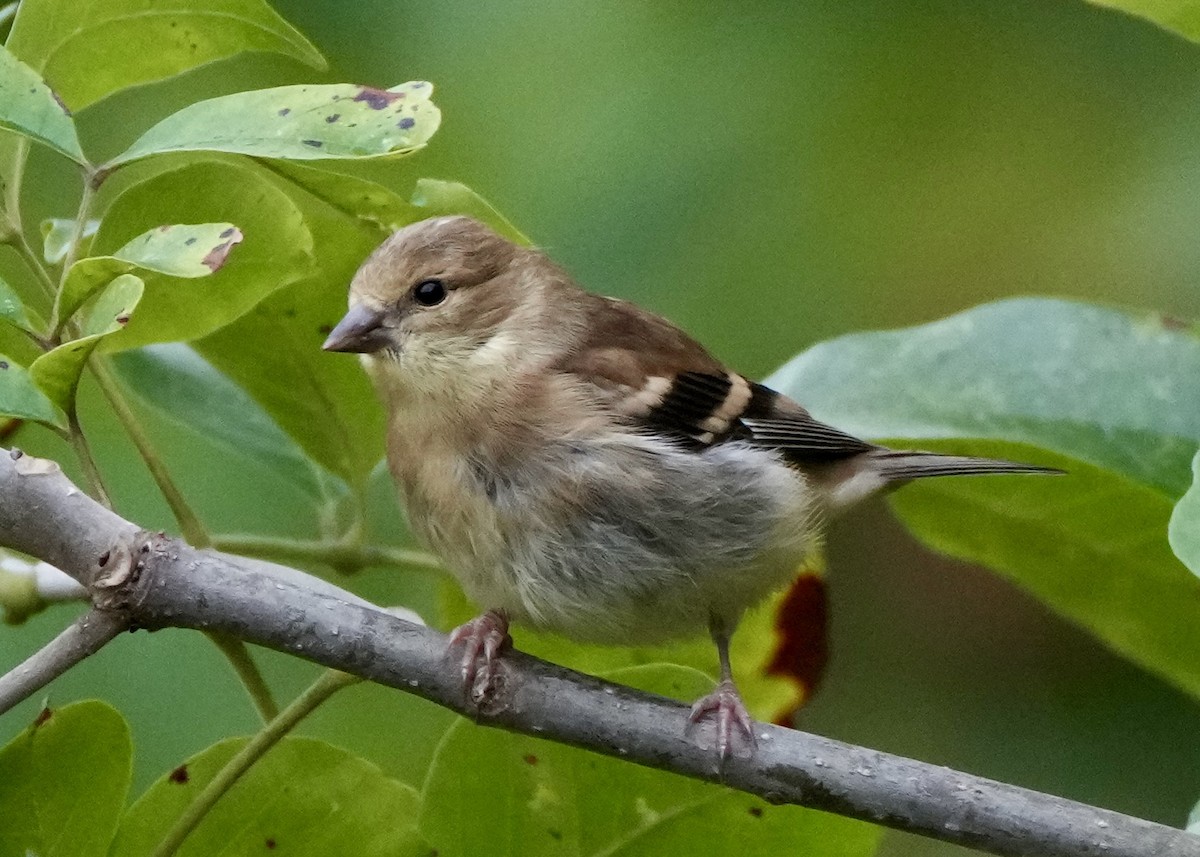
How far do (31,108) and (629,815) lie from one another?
1170mm

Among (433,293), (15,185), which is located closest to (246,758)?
(15,185)

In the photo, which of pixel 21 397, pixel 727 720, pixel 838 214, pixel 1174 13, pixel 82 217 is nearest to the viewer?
pixel 21 397

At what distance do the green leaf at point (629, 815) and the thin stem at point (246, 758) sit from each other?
0.18m

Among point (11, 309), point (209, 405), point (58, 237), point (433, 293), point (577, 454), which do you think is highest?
point (11, 309)

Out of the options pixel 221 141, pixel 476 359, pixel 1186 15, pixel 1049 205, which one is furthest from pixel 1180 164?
pixel 221 141

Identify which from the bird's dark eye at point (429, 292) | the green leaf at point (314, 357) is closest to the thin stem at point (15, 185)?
the green leaf at point (314, 357)

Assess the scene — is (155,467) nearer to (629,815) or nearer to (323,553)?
(323,553)

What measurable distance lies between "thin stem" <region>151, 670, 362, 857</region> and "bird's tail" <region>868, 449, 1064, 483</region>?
1071 mm

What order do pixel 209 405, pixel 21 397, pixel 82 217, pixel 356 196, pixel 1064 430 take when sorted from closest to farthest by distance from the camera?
pixel 21 397 → pixel 82 217 → pixel 356 196 → pixel 1064 430 → pixel 209 405

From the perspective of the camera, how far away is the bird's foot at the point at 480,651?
201cm

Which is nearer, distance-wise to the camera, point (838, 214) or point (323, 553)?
point (323, 553)

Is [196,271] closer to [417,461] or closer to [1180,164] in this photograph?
[417,461]

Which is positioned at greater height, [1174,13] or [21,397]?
[1174,13]

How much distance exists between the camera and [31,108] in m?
1.73
